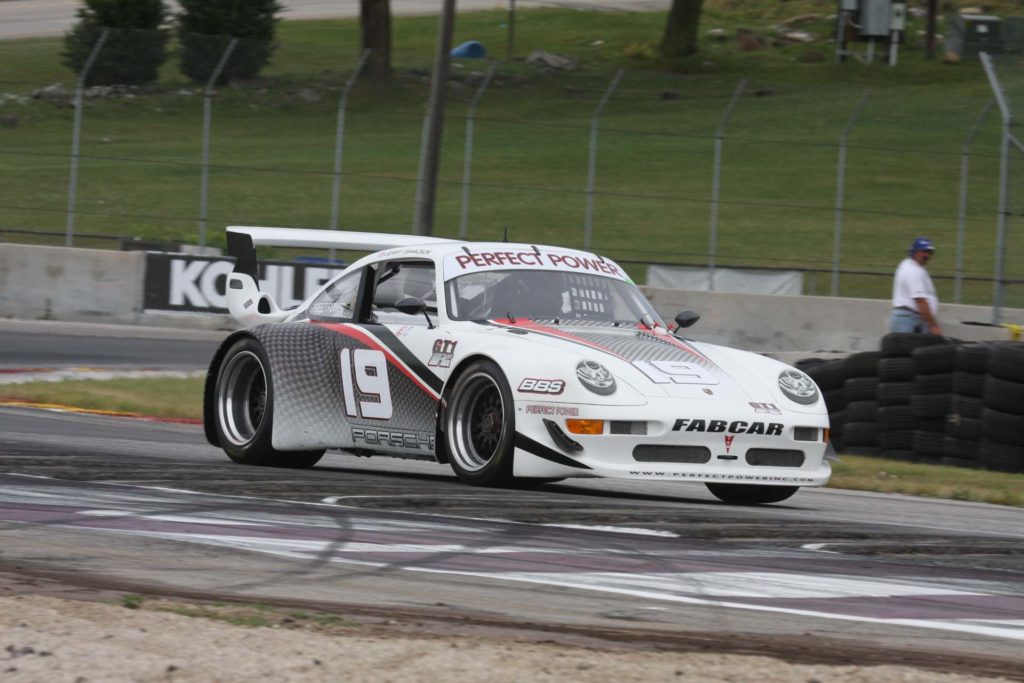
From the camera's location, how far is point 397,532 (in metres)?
6.73

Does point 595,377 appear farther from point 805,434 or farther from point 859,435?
point 859,435

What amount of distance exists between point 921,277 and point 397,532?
8962 mm

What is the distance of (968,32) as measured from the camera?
53.0 metres

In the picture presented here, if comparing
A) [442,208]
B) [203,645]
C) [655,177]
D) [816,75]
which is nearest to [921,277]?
[203,645]

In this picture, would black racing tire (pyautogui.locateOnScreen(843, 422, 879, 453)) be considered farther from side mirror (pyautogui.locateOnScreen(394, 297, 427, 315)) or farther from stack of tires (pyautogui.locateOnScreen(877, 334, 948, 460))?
side mirror (pyautogui.locateOnScreen(394, 297, 427, 315))

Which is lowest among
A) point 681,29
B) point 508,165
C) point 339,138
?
point 339,138

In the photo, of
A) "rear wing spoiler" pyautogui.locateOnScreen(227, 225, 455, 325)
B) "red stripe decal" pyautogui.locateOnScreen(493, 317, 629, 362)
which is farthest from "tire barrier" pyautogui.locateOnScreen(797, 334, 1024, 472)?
"red stripe decal" pyautogui.locateOnScreen(493, 317, 629, 362)

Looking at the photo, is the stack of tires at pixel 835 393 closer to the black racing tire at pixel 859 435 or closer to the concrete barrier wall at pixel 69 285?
the black racing tire at pixel 859 435

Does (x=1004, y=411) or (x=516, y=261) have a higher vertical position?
(x=516, y=261)

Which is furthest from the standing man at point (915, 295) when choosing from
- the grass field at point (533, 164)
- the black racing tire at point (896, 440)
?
the grass field at point (533, 164)

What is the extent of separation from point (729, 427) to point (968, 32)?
47369mm

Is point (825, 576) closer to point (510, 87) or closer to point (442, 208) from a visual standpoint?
point (510, 87)

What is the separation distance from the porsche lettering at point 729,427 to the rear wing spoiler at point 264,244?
2.47 m

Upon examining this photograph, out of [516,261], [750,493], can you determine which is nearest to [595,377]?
[750,493]
